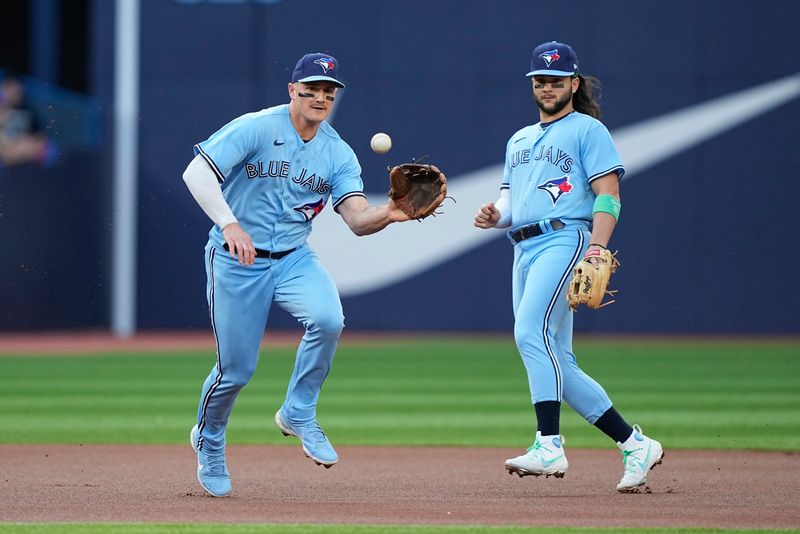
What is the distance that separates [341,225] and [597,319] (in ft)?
11.9

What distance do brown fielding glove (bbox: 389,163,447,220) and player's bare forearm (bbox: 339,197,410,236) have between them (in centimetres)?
4

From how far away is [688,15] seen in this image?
17094 millimetres

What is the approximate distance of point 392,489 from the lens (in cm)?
591

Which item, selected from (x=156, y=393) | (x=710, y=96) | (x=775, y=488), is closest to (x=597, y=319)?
(x=710, y=96)

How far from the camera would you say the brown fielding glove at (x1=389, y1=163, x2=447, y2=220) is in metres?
5.48

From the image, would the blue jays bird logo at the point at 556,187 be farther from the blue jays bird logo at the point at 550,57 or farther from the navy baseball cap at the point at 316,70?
the navy baseball cap at the point at 316,70

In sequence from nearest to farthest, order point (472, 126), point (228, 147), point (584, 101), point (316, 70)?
point (228, 147), point (316, 70), point (584, 101), point (472, 126)

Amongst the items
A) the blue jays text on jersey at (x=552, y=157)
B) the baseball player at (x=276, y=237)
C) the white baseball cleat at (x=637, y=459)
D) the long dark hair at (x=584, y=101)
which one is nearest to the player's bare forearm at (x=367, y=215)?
the baseball player at (x=276, y=237)

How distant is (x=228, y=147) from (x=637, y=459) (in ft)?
7.33

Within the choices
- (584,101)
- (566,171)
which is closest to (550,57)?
(584,101)

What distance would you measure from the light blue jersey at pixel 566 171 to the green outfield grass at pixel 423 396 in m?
2.53

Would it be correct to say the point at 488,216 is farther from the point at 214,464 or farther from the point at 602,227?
the point at 214,464

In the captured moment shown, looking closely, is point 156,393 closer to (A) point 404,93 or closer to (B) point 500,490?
(B) point 500,490

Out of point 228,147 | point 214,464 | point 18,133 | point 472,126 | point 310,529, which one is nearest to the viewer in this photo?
point 310,529
